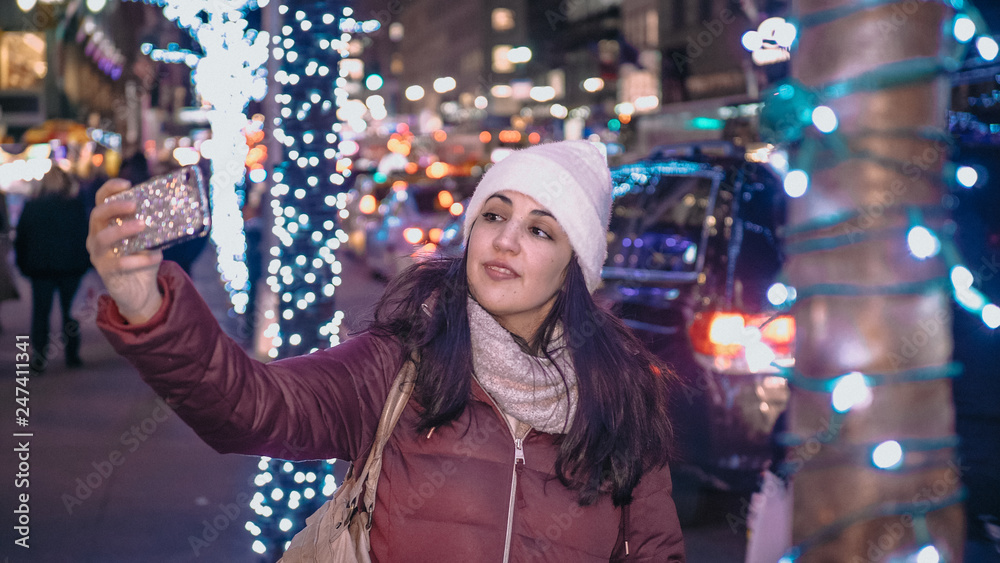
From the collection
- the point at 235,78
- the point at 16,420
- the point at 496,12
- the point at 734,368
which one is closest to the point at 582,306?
the point at 734,368

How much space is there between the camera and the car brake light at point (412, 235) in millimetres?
Result: 16984

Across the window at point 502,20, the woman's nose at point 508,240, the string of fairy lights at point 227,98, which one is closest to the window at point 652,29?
the string of fairy lights at point 227,98

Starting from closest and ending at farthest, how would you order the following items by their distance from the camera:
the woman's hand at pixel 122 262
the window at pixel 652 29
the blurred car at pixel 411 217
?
1. the woman's hand at pixel 122 262
2. the blurred car at pixel 411 217
3. the window at pixel 652 29

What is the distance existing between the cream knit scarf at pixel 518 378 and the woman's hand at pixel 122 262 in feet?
3.25

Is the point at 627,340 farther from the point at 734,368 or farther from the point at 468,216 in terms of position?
the point at 734,368

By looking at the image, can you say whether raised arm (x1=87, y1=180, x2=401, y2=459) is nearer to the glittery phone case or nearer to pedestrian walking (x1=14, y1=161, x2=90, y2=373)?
the glittery phone case

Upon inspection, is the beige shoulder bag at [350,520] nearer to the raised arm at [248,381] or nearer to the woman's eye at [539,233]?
the raised arm at [248,381]

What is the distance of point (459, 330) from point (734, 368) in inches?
131

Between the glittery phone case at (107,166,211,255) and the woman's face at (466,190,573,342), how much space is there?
1.04 meters

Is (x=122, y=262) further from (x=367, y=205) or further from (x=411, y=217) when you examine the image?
(x=367, y=205)

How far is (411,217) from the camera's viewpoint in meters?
17.5

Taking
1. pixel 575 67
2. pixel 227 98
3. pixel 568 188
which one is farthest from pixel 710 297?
pixel 575 67

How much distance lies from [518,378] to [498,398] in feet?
0.27

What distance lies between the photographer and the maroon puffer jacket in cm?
192
